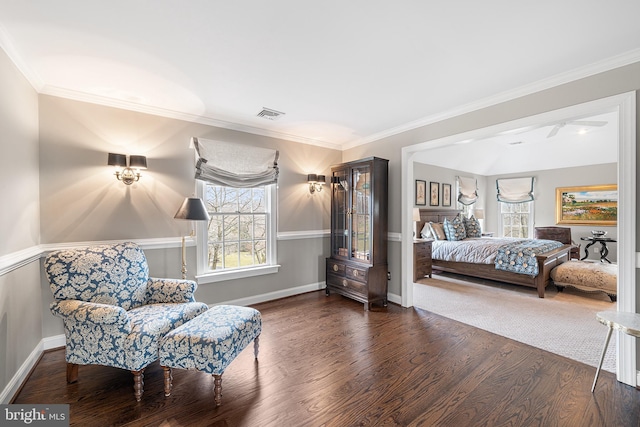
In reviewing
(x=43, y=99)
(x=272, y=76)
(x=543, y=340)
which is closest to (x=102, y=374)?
(x=43, y=99)

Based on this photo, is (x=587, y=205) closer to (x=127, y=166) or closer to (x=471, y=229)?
(x=471, y=229)

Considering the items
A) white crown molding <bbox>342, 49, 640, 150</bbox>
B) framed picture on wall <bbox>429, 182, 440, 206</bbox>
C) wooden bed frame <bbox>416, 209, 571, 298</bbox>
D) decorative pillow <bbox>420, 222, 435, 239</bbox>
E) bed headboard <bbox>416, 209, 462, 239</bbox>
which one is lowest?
wooden bed frame <bbox>416, 209, 571, 298</bbox>

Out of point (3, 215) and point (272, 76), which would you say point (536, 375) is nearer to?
point (272, 76)

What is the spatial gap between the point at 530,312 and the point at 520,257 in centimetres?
115

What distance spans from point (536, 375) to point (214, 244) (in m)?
3.52

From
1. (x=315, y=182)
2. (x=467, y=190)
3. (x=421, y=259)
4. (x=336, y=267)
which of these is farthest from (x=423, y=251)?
(x=467, y=190)

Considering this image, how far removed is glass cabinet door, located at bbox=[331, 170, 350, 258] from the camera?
13.4ft

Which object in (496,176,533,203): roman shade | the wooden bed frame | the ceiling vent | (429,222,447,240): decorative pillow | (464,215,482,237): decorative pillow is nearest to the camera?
the ceiling vent

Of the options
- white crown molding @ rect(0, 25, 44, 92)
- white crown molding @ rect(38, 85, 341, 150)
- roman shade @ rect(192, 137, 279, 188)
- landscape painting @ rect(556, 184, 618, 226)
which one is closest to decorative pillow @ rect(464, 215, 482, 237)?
landscape painting @ rect(556, 184, 618, 226)

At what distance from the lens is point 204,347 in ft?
6.11

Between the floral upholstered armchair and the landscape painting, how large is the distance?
8.57 metres

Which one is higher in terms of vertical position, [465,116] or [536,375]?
[465,116]

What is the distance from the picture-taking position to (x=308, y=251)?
14.4 feet

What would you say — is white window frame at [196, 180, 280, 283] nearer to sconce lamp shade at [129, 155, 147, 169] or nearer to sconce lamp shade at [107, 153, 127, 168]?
sconce lamp shade at [129, 155, 147, 169]
